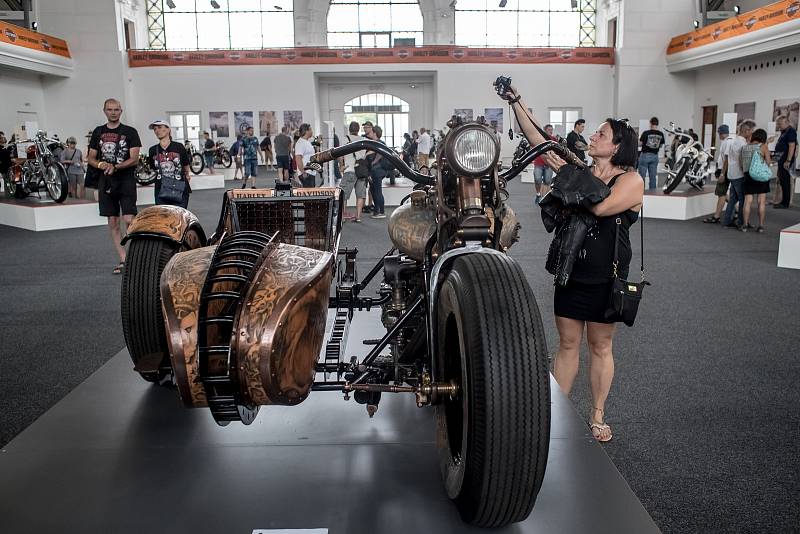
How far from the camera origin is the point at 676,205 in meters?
10.9

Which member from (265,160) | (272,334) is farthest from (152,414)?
(265,160)

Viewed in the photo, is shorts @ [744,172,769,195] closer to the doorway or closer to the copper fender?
the copper fender

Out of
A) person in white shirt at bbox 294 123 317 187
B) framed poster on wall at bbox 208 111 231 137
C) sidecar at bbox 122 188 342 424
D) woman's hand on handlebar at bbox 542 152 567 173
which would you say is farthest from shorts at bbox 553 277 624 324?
framed poster on wall at bbox 208 111 231 137

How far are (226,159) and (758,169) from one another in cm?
1856

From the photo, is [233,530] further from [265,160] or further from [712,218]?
[265,160]

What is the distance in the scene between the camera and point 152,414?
276cm

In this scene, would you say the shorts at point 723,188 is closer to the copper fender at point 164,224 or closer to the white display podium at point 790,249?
the white display podium at point 790,249

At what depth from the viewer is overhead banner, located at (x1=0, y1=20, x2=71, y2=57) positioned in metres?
17.8

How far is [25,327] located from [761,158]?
8804mm

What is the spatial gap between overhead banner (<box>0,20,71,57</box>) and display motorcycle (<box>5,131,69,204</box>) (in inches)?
306

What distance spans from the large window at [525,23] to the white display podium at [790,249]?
2168cm

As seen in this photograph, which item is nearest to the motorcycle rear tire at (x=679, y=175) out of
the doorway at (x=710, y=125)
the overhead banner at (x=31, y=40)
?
the doorway at (x=710, y=125)

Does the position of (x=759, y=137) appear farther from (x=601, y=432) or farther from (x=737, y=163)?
(x=601, y=432)

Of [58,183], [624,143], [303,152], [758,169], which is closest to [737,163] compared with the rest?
[758,169]
